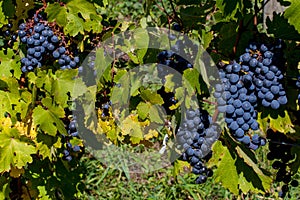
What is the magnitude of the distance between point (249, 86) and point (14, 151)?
2.80 ft

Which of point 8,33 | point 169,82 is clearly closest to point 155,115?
point 169,82

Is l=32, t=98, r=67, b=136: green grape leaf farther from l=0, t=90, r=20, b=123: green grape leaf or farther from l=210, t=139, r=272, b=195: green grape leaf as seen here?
l=210, t=139, r=272, b=195: green grape leaf

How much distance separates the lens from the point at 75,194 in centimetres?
255

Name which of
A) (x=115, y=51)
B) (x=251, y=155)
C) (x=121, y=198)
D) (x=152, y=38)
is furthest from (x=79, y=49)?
(x=121, y=198)

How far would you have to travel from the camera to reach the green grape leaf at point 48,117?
191cm

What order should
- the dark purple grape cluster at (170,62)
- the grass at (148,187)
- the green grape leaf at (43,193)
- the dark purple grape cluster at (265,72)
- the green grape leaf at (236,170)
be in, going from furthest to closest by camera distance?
the grass at (148,187) < the green grape leaf at (43,193) < the green grape leaf at (236,170) < the dark purple grape cluster at (170,62) < the dark purple grape cluster at (265,72)

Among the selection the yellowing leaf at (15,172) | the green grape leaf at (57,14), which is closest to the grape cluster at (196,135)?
the green grape leaf at (57,14)

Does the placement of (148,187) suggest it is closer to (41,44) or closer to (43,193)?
(43,193)

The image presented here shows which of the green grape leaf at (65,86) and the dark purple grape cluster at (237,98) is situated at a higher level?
the dark purple grape cluster at (237,98)

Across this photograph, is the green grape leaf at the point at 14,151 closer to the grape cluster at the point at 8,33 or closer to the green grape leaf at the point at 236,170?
the grape cluster at the point at 8,33

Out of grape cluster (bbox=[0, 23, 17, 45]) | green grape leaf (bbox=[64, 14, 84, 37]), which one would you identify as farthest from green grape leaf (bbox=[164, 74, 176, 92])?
grape cluster (bbox=[0, 23, 17, 45])

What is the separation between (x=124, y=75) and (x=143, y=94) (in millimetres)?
107

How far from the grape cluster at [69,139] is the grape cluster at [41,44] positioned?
9.6 inches

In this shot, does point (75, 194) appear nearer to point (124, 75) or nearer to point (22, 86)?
point (22, 86)
